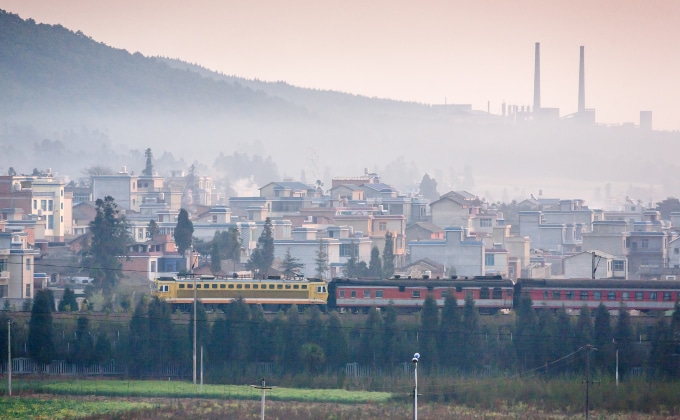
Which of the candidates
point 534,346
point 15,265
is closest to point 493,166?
point 15,265

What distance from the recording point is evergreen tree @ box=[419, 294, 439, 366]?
4106 cm

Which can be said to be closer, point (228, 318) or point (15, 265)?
point (228, 318)

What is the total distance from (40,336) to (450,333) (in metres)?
12.1

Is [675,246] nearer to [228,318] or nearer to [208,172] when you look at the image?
[228,318]

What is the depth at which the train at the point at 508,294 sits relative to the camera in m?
45.5

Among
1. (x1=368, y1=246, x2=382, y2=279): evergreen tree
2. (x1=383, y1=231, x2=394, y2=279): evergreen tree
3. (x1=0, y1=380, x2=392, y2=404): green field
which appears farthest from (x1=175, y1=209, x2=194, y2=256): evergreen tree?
(x1=0, y1=380, x2=392, y2=404): green field

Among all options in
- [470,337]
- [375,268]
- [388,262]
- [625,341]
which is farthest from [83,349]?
[388,262]

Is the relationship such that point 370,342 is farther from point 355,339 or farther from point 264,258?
point 264,258

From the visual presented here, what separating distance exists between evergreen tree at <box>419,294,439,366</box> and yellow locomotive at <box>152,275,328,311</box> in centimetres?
481

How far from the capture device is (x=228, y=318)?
139ft

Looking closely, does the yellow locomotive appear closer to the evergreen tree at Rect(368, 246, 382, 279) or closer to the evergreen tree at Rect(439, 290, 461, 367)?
the evergreen tree at Rect(439, 290, 461, 367)

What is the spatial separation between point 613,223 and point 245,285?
30.5 m

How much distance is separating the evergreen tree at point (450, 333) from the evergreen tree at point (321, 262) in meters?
17.3

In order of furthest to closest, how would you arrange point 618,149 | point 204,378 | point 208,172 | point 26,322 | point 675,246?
point 618,149 < point 208,172 < point 675,246 < point 26,322 < point 204,378
